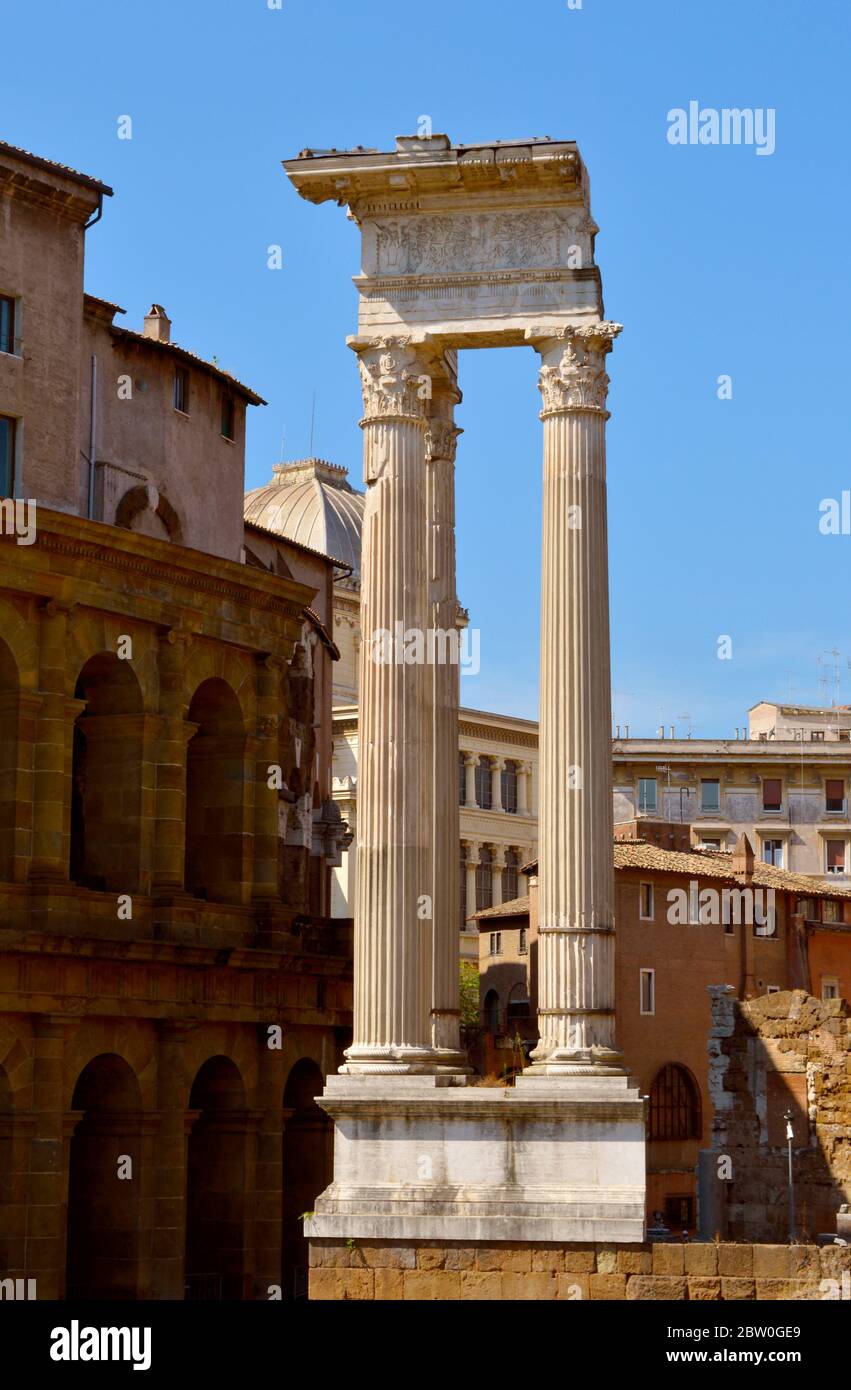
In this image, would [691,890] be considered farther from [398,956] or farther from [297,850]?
[398,956]

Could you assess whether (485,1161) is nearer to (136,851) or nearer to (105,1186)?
(105,1186)

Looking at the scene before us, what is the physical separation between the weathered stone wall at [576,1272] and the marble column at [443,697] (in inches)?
132

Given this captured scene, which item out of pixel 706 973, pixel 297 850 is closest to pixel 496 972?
pixel 706 973

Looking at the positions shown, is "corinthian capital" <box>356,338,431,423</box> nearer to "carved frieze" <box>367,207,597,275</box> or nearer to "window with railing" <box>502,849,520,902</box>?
"carved frieze" <box>367,207,597,275</box>

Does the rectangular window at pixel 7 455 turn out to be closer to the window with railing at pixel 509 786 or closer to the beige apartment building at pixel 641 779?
the beige apartment building at pixel 641 779

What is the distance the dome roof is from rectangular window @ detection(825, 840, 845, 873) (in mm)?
25288

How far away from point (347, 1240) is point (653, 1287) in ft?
11.9

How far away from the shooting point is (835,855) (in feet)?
364

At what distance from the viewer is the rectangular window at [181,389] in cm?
5072

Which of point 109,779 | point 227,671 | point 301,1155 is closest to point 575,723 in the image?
point 109,779

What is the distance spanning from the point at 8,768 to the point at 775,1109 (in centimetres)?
1809

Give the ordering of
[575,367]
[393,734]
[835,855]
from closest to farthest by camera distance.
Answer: [393,734], [575,367], [835,855]

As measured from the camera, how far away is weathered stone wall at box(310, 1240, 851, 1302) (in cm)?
2752

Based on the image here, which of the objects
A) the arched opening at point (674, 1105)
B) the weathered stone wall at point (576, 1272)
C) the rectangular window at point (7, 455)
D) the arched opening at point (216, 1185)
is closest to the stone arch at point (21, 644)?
the rectangular window at point (7, 455)
